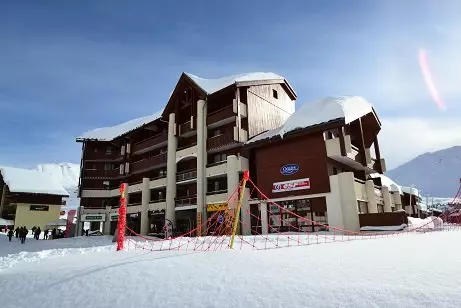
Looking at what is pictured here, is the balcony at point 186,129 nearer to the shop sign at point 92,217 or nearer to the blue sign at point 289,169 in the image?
the blue sign at point 289,169

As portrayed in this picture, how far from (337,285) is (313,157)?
18.7 metres

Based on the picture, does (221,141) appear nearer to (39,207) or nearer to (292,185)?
A: (292,185)

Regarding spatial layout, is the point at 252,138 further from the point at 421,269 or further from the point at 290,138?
the point at 421,269

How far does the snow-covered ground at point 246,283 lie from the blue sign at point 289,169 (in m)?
15.7

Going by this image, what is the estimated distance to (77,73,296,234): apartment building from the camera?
3011cm

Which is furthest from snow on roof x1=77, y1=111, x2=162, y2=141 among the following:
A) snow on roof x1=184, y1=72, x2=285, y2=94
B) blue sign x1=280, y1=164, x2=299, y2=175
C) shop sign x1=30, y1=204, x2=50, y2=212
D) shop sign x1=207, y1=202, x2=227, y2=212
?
blue sign x1=280, y1=164, x2=299, y2=175

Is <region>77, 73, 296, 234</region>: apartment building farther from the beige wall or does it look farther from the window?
the beige wall

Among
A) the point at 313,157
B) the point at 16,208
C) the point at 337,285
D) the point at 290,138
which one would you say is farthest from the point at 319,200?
the point at 16,208

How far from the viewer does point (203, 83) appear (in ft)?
113

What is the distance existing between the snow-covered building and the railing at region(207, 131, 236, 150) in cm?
3621

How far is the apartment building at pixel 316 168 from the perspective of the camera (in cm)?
2211

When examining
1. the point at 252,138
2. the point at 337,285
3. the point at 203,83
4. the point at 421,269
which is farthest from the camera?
the point at 203,83

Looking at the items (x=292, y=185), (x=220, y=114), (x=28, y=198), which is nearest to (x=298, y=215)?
(x=292, y=185)

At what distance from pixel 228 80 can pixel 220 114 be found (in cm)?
376
